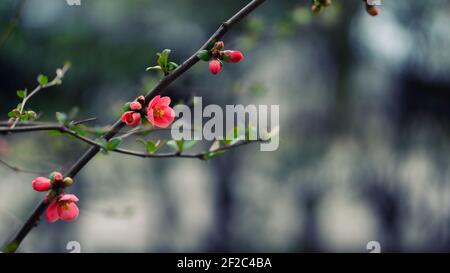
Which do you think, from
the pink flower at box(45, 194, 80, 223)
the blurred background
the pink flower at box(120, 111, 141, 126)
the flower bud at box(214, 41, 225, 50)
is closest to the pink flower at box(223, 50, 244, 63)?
the flower bud at box(214, 41, 225, 50)

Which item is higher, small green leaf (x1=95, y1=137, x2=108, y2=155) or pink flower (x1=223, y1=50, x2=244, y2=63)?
pink flower (x1=223, y1=50, x2=244, y2=63)

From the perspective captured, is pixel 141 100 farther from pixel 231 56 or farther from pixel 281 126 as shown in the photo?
pixel 281 126

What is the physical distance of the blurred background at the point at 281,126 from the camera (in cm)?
298

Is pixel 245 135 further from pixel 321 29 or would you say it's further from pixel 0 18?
pixel 321 29

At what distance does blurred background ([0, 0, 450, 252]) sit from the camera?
298cm

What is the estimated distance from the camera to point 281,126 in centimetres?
356

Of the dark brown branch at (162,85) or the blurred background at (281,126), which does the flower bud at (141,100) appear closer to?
the dark brown branch at (162,85)

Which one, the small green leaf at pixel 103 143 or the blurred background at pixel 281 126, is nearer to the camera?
the small green leaf at pixel 103 143

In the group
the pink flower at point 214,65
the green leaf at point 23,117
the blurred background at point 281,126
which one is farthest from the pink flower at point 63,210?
the blurred background at point 281,126

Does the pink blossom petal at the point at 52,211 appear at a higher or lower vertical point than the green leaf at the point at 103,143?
lower

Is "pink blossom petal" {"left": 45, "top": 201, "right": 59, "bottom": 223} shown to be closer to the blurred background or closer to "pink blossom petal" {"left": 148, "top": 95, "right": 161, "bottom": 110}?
"pink blossom petal" {"left": 148, "top": 95, "right": 161, "bottom": 110}

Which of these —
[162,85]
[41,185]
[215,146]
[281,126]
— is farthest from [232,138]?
[281,126]

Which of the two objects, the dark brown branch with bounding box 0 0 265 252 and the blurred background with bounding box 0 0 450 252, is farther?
the blurred background with bounding box 0 0 450 252

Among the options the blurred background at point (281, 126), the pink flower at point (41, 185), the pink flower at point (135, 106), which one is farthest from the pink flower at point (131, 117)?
the blurred background at point (281, 126)
